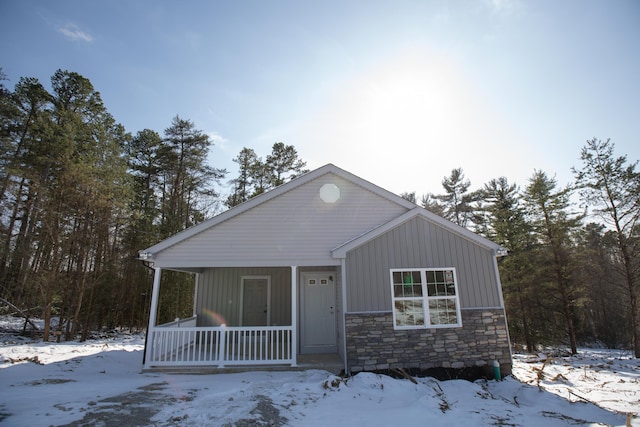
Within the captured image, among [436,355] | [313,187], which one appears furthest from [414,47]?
[436,355]

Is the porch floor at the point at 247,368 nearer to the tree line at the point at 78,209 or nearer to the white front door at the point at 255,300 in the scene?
the white front door at the point at 255,300

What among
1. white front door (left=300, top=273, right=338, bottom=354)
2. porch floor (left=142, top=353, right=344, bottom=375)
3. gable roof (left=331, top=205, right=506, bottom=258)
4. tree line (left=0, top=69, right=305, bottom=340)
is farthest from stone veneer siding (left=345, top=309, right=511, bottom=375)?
tree line (left=0, top=69, right=305, bottom=340)

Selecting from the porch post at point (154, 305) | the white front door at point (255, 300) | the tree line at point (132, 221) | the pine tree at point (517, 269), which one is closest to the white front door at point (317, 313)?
the white front door at point (255, 300)

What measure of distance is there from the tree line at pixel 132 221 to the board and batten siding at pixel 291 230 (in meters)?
6.90

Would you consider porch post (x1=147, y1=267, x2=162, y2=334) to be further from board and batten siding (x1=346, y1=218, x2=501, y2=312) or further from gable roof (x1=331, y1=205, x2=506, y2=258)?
board and batten siding (x1=346, y1=218, x2=501, y2=312)

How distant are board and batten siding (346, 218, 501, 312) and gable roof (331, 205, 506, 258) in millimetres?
92

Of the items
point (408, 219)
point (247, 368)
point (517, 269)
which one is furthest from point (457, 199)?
point (247, 368)

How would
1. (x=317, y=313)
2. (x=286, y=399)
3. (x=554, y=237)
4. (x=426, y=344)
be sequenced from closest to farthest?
1. (x=286, y=399)
2. (x=426, y=344)
3. (x=317, y=313)
4. (x=554, y=237)

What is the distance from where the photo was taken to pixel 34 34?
24.1ft

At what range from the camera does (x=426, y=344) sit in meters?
7.04

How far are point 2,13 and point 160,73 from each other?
10.0 feet

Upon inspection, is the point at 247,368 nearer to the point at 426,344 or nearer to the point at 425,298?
the point at 426,344

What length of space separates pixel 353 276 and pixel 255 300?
4112 mm

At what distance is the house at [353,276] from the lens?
275 inches
